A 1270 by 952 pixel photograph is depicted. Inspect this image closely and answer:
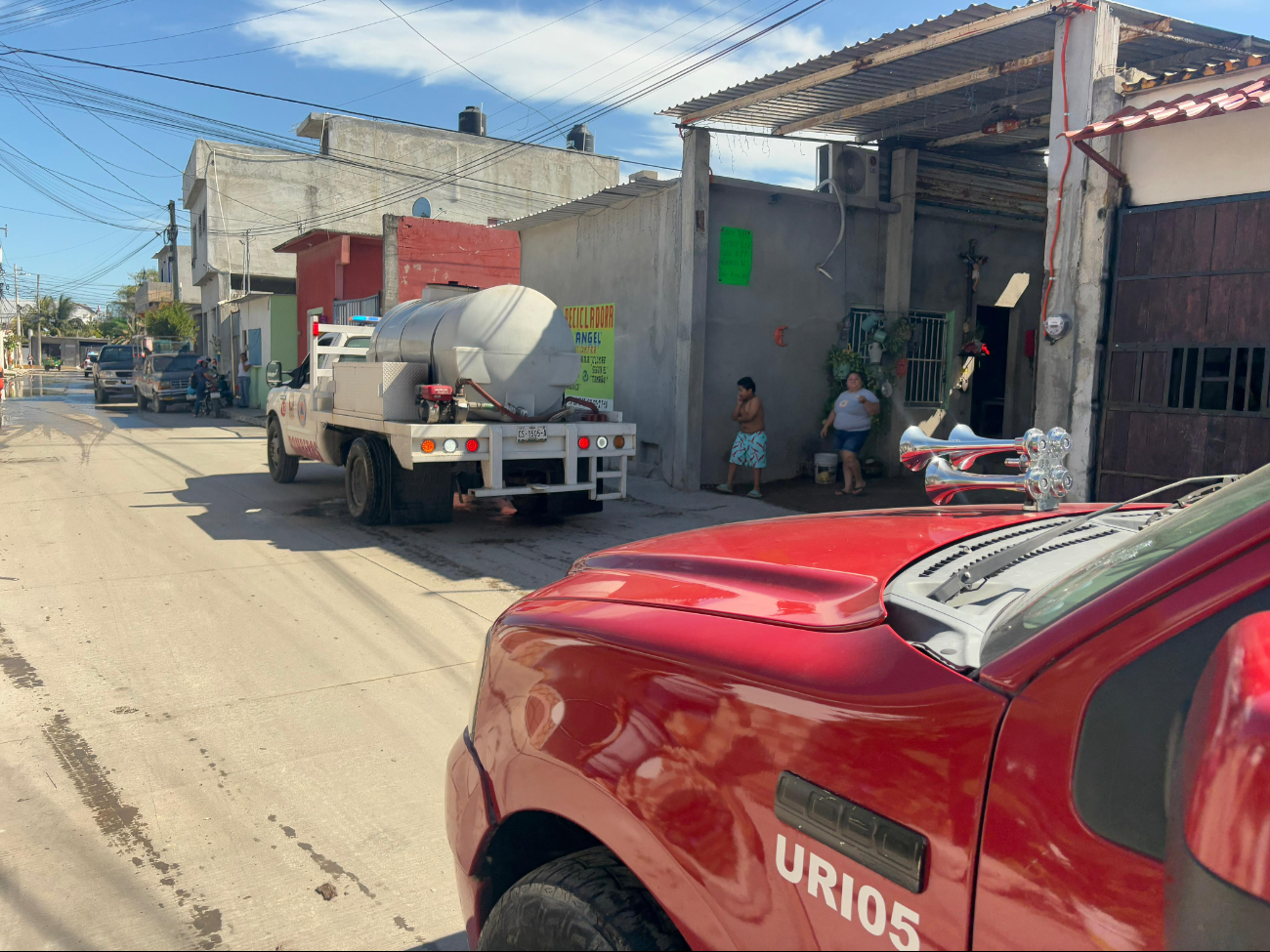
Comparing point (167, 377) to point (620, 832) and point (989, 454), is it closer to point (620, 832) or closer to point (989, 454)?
point (989, 454)

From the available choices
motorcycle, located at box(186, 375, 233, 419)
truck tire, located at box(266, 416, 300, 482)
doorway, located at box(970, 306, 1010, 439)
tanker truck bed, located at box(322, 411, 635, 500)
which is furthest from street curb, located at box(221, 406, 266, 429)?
doorway, located at box(970, 306, 1010, 439)

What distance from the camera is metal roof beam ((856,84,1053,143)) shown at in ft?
A: 35.8

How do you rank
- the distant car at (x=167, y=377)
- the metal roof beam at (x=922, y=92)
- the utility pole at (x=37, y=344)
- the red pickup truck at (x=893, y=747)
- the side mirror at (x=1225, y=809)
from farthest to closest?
the utility pole at (x=37, y=344) < the distant car at (x=167, y=377) < the metal roof beam at (x=922, y=92) < the red pickup truck at (x=893, y=747) < the side mirror at (x=1225, y=809)

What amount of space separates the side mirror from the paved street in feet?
7.86

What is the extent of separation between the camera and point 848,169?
1323cm

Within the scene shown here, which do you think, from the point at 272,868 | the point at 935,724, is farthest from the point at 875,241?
the point at 935,724

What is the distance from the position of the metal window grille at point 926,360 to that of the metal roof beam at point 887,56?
4.40m

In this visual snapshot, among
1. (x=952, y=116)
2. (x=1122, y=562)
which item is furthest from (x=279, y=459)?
Answer: (x=1122, y=562)

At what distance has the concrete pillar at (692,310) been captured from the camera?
1186 cm

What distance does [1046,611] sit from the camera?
1.34 metres

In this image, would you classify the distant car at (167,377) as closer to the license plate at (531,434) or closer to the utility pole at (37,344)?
the license plate at (531,434)

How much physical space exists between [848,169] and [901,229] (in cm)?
115

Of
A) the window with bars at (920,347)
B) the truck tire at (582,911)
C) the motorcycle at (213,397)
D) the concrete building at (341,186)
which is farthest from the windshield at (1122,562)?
the concrete building at (341,186)

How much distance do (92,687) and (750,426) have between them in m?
8.30
